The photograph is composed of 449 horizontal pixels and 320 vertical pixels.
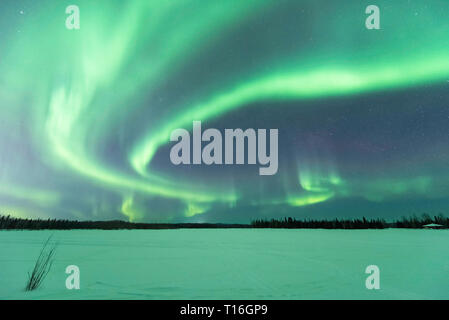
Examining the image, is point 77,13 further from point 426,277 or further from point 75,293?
point 426,277

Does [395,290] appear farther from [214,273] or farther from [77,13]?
[77,13]

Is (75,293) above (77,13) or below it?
below

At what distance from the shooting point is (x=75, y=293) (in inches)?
263

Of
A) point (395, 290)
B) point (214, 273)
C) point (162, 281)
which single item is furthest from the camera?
point (214, 273)

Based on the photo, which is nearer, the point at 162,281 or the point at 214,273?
the point at 162,281

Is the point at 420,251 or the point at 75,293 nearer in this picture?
the point at 75,293

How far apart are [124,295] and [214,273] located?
2.83 meters
